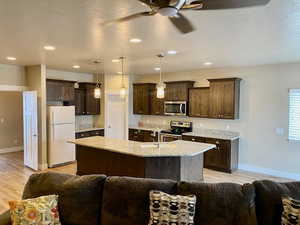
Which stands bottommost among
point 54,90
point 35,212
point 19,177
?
point 19,177

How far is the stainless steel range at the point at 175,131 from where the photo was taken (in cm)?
662

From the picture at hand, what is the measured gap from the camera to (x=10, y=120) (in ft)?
26.4

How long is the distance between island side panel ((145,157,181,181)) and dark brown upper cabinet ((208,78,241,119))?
2.56 m

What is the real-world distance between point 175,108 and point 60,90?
3261mm

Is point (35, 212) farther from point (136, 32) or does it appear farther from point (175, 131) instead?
point (175, 131)

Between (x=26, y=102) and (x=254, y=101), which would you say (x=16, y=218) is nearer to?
(x=26, y=102)

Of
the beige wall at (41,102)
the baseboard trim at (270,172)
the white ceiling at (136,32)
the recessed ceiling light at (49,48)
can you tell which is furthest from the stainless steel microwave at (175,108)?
the recessed ceiling light at (49,48)

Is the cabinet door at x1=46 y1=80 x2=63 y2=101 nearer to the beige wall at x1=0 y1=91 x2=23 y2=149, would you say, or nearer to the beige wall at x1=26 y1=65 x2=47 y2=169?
the beige wall at x1=26 y1=65 x2=47 y2=169

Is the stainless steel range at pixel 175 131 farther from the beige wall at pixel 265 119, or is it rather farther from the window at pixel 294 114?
the window at pixel 294 114

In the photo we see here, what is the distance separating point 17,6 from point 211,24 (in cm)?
202

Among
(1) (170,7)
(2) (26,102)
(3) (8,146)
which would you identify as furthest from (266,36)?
(3) (8,146)

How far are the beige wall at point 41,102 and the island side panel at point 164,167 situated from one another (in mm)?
3291

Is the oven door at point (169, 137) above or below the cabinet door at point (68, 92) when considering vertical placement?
below

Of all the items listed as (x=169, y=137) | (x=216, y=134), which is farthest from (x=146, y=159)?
(x=216, y=134)
